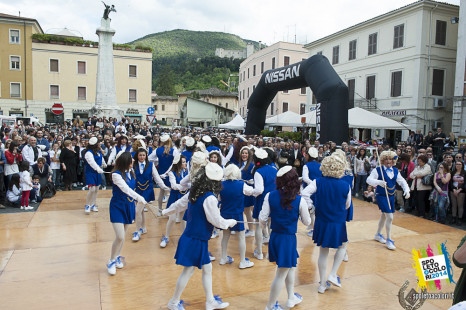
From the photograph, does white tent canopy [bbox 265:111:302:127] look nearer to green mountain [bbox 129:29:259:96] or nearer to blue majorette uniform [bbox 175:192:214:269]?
blue majorette uniform [bbox 175:192:214:269]

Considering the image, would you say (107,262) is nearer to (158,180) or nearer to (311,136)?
(158,180)

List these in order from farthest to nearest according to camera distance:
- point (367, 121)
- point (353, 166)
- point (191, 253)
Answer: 1. point (367, 121)
2. point (353, 166)
3. point (191, 253)

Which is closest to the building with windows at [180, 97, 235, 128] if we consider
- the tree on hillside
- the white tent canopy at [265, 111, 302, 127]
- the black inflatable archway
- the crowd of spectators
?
the white tent canopy at [265, 111, 302, 127]

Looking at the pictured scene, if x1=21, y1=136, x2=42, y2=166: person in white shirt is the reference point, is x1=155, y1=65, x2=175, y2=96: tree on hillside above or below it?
above

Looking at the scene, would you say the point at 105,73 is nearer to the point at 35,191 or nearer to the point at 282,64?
the point at 35,191

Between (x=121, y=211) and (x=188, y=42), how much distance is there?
147517 mm

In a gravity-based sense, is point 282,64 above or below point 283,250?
above

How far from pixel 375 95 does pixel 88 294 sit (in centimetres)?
2532

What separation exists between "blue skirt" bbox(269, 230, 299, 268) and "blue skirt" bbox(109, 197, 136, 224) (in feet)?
7.64

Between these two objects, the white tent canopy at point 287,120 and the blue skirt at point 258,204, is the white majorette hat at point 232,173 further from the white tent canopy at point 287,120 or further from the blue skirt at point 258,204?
the white tent canopy at point 287,120

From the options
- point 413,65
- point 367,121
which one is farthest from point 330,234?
point 413,65

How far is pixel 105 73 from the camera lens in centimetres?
2348

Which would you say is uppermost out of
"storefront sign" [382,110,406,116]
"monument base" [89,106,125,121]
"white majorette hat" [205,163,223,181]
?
"storefront sign" [382,110,406,116]

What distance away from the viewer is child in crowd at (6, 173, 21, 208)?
9.02 metres
